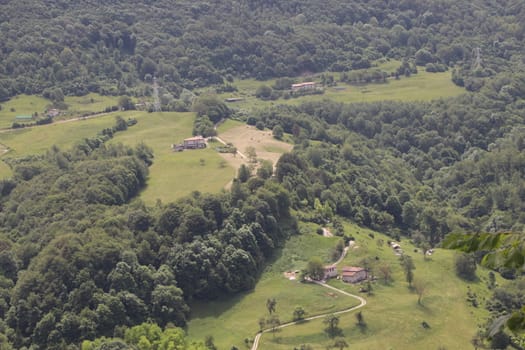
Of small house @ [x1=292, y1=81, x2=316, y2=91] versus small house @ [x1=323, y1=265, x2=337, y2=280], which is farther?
small house @ [x1=292, y1=81, x2=316, y2=91]

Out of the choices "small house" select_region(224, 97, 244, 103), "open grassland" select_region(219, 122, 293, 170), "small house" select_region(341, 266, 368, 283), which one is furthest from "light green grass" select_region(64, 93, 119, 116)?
"small house" select_region(341, 266, 368, 283)

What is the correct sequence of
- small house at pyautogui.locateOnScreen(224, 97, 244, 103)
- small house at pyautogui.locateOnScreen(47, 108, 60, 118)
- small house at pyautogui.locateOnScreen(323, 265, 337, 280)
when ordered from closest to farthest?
1. small house at pyautogui.locateOnScreen(323, 265, 337, 280)
2. small house at pyautogui.locateOnScreen(47, 108, 60, 118)
3. small house at pyautogui.locateOnScreen(224, 97, 244, 103)

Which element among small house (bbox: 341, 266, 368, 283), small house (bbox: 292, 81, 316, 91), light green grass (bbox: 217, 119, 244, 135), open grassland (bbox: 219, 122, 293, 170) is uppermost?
light green grass (bbox: 217, 119, 244, 135)

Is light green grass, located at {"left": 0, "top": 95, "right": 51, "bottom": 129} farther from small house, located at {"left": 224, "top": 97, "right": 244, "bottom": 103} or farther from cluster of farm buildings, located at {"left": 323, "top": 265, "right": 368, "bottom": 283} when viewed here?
cluster of farm buildings, located at {"left": 323, "top": 265, "right": 368, "bottom": 283}

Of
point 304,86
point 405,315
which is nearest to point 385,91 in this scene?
point 304,86

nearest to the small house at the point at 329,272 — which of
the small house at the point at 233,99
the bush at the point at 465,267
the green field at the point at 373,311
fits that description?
the green field at the point at 373,311

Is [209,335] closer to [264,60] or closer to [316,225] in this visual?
[316,225]

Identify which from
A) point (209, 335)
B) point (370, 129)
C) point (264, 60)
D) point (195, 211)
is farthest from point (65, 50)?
point (209, 335)
